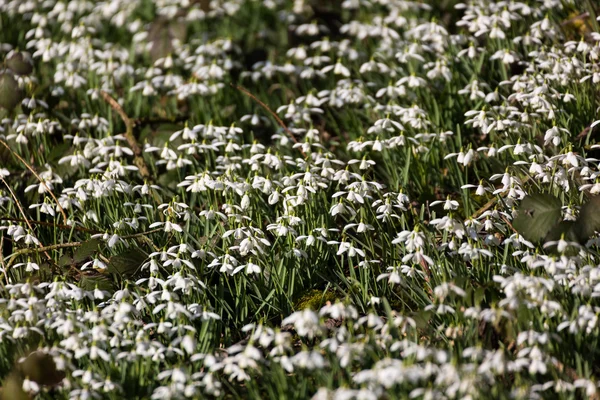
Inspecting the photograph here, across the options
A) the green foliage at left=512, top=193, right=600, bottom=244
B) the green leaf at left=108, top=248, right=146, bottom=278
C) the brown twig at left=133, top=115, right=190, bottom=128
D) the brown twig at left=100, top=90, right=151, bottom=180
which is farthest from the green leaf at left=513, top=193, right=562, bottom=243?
the brown twig at left=133, top=115, right=190, bottom=128

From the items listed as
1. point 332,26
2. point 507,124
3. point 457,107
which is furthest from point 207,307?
point 332,26

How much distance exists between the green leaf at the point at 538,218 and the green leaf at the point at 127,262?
4.72ft

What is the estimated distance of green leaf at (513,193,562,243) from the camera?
97.5 inches

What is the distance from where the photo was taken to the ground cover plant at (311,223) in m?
2.33

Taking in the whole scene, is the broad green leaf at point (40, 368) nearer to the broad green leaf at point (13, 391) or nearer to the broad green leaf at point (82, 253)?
the broad green leaf at point (13, 391)

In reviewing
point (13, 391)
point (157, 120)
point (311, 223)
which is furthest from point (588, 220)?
point (157, 120)

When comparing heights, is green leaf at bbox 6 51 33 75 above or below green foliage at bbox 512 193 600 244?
above

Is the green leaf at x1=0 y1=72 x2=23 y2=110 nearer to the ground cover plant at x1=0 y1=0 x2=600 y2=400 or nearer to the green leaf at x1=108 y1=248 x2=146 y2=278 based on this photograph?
the ground cover plant at x1=0 y1=0 x2=600 y2=400

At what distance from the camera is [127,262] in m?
2.87

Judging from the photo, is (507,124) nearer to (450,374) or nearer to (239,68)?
(450,374)

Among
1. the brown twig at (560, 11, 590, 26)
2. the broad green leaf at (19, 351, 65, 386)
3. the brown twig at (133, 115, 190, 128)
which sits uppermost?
the brown twig at (560, 11, 590, 26)

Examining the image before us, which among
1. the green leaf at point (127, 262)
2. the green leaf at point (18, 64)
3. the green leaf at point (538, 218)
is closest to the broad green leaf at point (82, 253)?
the green leaf at point (127, 262)

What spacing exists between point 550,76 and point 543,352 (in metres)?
1.76

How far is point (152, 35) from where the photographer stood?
15.2 ft
